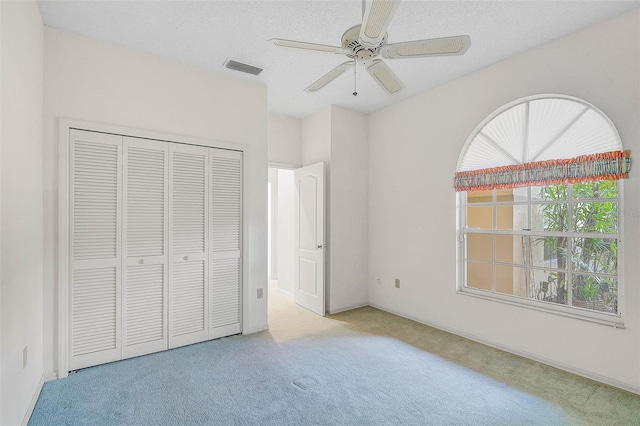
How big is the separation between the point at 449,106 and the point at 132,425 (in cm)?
395

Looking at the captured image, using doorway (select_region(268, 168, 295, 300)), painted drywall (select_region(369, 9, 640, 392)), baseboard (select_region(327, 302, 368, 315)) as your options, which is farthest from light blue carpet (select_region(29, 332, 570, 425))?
doorway (select_region(268, 168, 295, 300))

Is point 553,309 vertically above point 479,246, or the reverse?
point 479,246

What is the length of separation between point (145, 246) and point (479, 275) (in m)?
3.37

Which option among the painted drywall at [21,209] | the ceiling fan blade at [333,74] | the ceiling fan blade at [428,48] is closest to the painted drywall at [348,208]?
the ceiling fan blade at [333,74]

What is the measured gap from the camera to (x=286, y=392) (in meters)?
2.27

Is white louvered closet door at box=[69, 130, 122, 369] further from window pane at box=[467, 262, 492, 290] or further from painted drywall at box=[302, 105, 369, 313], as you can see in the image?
window pane at box=[467, 262, 492, 290]

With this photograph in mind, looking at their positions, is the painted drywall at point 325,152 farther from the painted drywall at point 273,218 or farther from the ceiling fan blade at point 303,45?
the ceiling fan blade at point 303,45

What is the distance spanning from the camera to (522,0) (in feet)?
7.08

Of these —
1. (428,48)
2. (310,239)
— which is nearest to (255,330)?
(310,239)

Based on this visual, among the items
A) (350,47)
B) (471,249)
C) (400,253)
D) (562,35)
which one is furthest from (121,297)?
(562,35)

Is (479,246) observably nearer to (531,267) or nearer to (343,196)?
(531,267)

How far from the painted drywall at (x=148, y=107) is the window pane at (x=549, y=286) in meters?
2.72

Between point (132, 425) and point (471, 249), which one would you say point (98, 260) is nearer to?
point (132, 425)

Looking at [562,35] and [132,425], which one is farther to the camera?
[562,35]
